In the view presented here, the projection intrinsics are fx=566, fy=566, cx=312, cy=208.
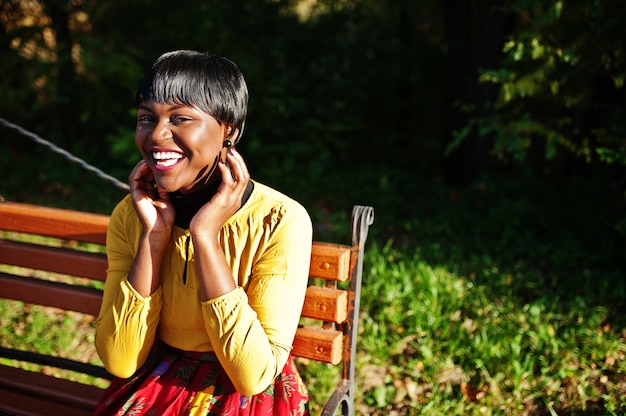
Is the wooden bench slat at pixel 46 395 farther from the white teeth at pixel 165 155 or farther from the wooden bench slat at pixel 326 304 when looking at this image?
the white teeth at pixel 165 155

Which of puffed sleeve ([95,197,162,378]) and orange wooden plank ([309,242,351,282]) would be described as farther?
orange wooden plank ([309,242,351,282])

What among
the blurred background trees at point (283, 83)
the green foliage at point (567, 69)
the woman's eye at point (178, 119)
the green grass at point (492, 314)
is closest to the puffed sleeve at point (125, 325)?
the woman's eye at point (178, 119)

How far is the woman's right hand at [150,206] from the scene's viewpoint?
6.20 feet

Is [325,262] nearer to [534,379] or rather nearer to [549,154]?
[534,379]

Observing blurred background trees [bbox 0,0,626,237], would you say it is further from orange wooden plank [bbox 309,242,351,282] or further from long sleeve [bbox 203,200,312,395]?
long sleeve [bbox 203,200,312,395]

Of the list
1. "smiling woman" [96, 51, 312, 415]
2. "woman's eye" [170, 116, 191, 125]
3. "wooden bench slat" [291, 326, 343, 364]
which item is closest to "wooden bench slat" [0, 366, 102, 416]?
"smiling woman" [96, 51, 312, 415]

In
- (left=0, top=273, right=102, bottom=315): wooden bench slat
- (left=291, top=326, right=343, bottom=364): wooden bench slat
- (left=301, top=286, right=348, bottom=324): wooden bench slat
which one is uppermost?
(left=301, top=286, right=348, bottom=324): wooden bench slat

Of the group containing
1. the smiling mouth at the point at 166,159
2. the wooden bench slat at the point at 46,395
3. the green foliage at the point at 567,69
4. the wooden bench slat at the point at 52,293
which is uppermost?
the green foliage at the point at 567,69

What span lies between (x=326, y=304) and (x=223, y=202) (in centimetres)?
66

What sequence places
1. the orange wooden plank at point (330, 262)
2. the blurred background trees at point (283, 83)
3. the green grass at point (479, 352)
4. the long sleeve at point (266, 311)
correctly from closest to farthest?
the long sleeve at point (266, 311), the orange wooden plank at point (330, 262), the green grass at point (479, 352), the blurred background trees at point (283, 83)

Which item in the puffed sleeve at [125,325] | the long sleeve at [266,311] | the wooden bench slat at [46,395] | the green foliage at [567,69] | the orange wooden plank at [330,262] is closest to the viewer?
the long sleeve at [266,311]

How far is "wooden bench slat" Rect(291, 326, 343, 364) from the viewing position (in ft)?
7.21

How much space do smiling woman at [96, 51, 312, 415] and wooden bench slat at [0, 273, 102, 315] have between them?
0.56 m

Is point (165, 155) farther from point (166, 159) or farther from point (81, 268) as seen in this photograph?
point (81, 268)
